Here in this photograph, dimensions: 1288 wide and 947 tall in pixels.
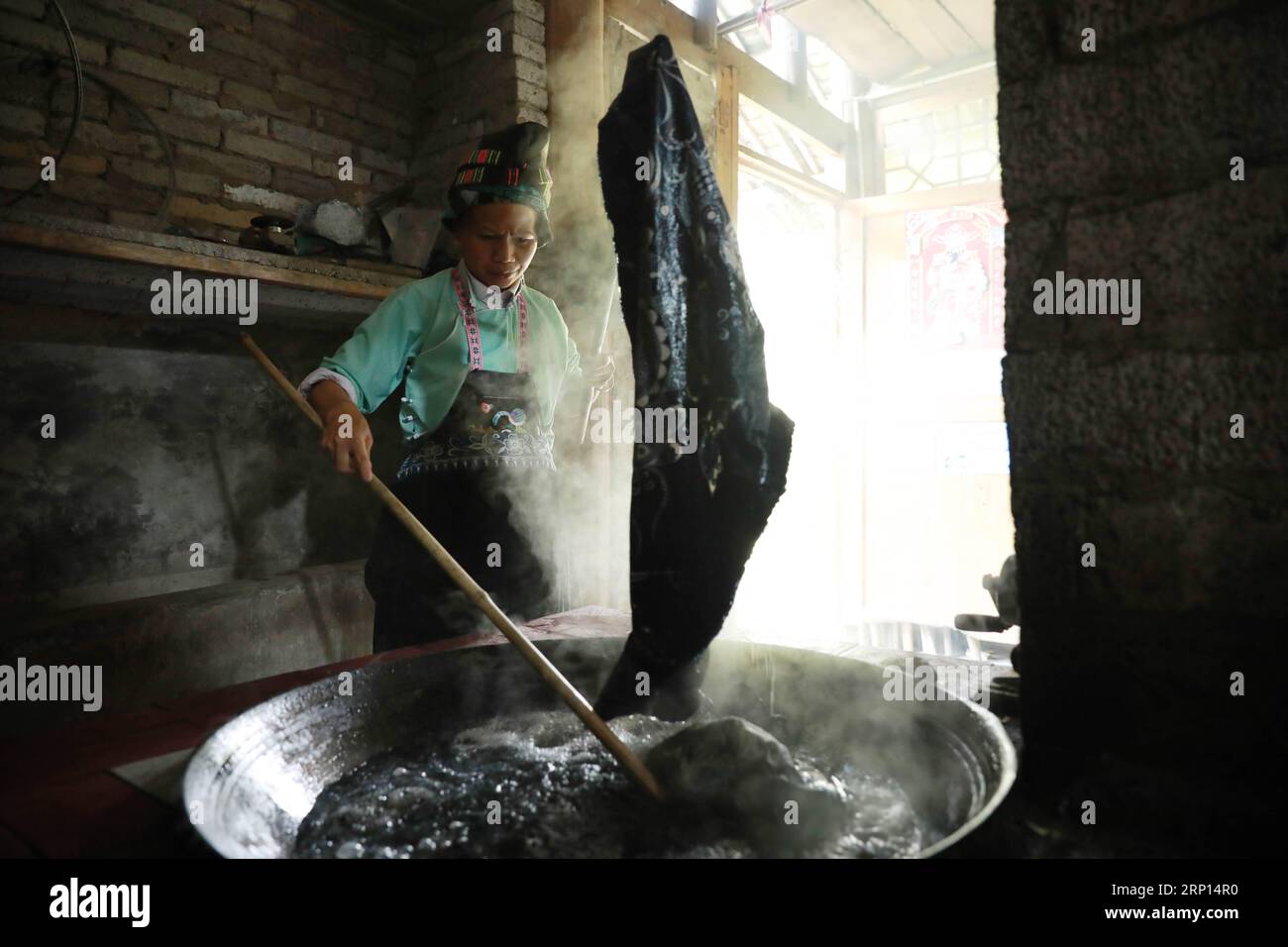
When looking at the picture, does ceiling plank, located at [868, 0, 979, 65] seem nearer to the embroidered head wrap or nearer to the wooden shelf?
the embroidered head wrap

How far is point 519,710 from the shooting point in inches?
91.7

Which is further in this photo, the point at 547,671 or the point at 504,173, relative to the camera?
the point at 504,173

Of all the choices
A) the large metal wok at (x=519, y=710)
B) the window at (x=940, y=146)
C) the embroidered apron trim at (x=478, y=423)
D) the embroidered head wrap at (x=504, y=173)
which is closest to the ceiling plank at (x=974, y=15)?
the window at (x=940, y=146)

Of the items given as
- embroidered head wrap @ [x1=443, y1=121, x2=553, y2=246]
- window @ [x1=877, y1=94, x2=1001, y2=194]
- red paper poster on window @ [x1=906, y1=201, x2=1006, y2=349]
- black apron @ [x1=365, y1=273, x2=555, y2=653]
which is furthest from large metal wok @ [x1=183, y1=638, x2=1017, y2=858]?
red paper poster on window @ [x1=906, y1=201, x2=1006, y2=349]

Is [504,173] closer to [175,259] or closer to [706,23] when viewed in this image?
[175,259]

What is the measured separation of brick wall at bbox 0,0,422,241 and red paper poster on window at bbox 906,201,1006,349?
6017 mm

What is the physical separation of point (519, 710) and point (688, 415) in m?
1.10

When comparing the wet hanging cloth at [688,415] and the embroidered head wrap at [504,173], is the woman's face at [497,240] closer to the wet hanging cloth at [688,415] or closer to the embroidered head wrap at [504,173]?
the embroidered head wrap at [504,173]

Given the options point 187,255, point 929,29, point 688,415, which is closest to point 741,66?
point 929,29

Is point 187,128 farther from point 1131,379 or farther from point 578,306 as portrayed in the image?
point 1131,379

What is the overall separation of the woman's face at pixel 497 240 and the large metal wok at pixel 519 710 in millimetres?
1922

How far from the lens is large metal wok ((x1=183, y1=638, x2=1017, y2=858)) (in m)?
1.51

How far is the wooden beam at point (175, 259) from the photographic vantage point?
3.07 m

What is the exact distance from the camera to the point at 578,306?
16.7 ft
